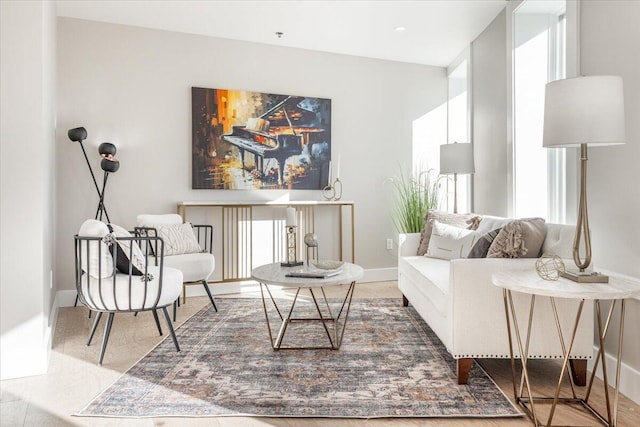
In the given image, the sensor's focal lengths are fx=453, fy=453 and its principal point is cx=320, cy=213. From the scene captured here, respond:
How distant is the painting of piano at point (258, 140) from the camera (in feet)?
15.0

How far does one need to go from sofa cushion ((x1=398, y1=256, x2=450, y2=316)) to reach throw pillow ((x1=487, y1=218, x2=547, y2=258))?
353 mm

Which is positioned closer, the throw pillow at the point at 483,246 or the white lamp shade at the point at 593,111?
the white lamp shade at the point at 593,111

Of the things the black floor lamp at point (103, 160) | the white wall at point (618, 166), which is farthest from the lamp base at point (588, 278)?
the black floor lamp at point (103, 160)

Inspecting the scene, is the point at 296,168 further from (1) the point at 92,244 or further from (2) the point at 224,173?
(1) the point at 92,244

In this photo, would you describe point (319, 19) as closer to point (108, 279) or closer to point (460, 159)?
point (460, 159)

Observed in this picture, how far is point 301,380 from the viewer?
238cm

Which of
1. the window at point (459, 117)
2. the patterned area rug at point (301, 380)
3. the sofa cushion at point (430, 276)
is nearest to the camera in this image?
the patterned area rug at point (301, 380)

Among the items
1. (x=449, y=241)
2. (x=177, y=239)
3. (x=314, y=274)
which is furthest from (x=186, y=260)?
(x=449, y=241)

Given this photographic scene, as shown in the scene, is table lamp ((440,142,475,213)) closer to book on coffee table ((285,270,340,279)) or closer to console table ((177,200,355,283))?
console table ((177,200,355,283))

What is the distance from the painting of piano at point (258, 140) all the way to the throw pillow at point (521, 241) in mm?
2703

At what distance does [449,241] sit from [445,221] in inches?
13.1

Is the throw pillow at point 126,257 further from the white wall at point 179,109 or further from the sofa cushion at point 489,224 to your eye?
the sofa cushion at point 489,224

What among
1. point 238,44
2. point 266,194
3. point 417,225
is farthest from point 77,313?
point 417,225

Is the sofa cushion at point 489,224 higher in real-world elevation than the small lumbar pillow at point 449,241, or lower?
higher
